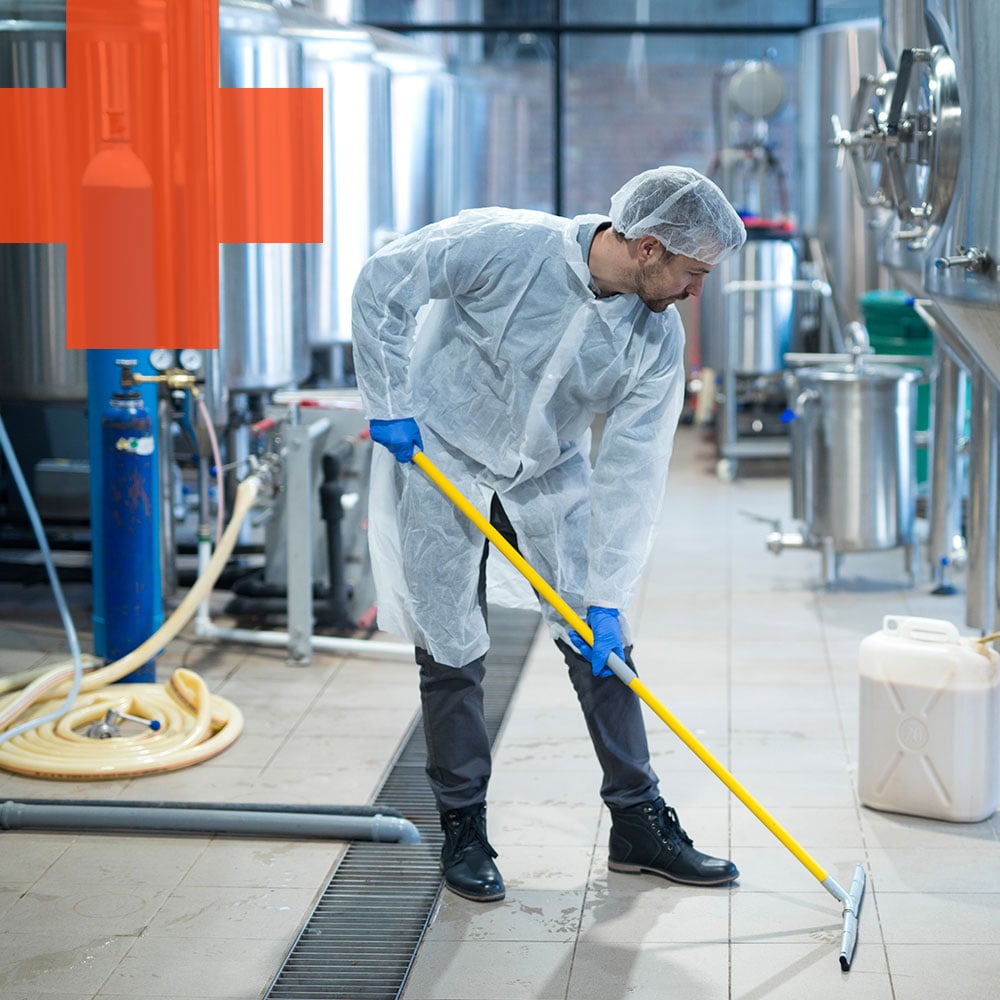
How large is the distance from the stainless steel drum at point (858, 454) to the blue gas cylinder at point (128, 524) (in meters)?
1.96

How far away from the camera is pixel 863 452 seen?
14.3 ft

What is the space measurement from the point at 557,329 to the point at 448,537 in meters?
0.38

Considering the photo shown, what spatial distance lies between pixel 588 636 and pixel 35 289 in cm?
218

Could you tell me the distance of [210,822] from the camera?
2730 mm

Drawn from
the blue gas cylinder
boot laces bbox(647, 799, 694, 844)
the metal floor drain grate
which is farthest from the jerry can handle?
the blue gas cylinder

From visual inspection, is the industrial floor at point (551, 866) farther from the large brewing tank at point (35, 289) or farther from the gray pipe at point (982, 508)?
the large brewing tank at point (35, 289)

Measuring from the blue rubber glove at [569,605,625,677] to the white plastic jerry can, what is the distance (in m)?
0.60

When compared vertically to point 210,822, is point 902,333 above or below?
above

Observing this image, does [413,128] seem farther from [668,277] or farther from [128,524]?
[668,277]

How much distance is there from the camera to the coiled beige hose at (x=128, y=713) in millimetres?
3061

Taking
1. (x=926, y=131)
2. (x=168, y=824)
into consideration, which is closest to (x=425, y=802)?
(x=168, y=824)

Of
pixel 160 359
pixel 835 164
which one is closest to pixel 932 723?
pixel 160 359

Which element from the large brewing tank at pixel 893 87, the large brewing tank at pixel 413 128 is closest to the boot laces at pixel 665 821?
the large brewing tank at pixel 893 87

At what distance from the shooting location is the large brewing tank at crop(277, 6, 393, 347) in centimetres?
490
